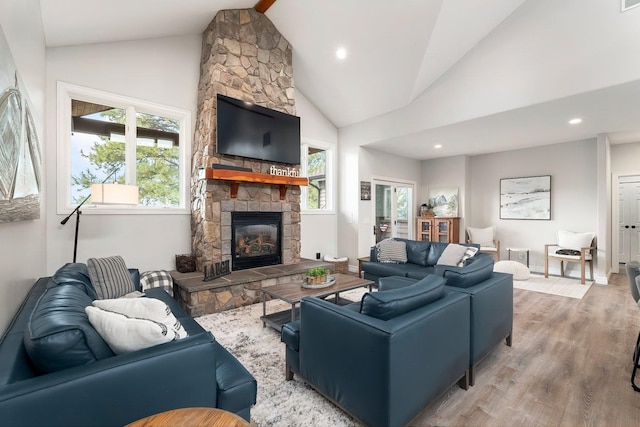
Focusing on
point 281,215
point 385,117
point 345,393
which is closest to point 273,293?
point 345,393

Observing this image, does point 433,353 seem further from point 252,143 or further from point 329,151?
point 329,151

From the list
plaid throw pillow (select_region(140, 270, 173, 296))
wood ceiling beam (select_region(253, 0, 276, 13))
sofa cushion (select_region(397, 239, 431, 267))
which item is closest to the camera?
plaid throw pillow (select_region(140, 270, 173, 296))

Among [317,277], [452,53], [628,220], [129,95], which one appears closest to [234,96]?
[129,95]

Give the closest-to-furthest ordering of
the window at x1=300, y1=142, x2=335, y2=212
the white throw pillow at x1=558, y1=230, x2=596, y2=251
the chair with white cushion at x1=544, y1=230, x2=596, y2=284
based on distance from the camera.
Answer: the chair with white cushion at x1=544, y1=230, x2=596, y2=284, the white throw pillow at x1=558, y1=230, x2=596, y2=251, the window at x1=300, y1=142, x2=335, y2=212

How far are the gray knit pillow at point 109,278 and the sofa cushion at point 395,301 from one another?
2.27 meters

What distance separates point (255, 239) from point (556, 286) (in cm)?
506

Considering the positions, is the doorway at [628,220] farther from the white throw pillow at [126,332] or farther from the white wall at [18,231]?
the white wall at [18,231]

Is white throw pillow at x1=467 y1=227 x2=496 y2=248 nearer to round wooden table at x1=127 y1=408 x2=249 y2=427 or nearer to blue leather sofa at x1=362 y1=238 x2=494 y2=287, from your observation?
blue leather sofa at x1=362 y1=238 x2=494 y2=287

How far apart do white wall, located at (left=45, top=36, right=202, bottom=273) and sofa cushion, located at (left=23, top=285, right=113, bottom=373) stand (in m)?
2.79

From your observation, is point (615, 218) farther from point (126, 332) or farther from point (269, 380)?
point (126, 332)

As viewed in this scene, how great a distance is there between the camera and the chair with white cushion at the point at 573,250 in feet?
17.0

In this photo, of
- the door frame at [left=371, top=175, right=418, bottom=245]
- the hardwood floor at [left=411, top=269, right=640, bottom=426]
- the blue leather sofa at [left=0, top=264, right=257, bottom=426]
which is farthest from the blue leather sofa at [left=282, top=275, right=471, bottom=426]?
the door frame at [left=371, top=175, right=418, bottom=245]

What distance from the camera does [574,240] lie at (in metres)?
5.46

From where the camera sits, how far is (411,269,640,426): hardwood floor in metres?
1.84
